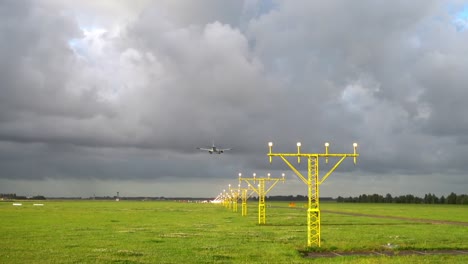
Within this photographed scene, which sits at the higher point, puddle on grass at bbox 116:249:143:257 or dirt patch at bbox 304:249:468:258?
dirt patch at bbox 304:249:468:258

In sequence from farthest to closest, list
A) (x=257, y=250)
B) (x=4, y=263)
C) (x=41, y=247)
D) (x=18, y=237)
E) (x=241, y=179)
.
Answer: (x=241, y=179) < (x=18, y=237) < (x=41, y=247) < (x=257, y=250) < (x=4, y=263)

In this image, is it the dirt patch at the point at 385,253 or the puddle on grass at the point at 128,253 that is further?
the dirt patch at the point at 385,253

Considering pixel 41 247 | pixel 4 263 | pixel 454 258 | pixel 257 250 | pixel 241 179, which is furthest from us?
pixel 241 179

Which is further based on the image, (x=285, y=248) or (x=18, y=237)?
(x=18, y=237)

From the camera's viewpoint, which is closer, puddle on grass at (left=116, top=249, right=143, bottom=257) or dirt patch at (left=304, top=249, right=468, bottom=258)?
puddle on grass at (left=116, top=249, right=143, bottom=257)

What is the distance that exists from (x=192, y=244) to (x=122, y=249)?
5.39m

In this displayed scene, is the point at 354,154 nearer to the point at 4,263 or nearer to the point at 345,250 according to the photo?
the point at 345,250

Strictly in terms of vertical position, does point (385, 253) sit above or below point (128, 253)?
above

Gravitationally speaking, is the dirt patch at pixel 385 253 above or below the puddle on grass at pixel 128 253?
above

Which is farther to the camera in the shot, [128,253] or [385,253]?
[385,253]

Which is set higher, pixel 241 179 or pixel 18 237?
pixel 241 179

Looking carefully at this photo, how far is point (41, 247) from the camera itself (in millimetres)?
36312

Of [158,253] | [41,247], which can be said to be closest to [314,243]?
[158,253]

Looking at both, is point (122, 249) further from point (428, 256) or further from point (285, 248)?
point (428, 256)
